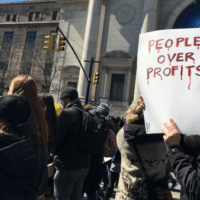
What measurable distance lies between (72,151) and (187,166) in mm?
1783

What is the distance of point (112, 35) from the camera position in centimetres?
2391

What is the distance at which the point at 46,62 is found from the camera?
27516 mm

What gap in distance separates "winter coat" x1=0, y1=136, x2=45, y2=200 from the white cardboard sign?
101 centimetres

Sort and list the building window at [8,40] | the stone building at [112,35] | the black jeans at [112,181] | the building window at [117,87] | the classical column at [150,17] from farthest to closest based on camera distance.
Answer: the building window at [8,40] < the building window at [117,87] < the stone building at [112,35] < the classical column at [150,17] < the black jeans at [112,181]

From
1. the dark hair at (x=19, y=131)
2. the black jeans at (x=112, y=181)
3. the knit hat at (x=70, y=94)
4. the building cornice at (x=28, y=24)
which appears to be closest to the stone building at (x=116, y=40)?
the building cornice at (x=28, y=24)

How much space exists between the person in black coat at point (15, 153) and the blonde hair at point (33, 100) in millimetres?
256

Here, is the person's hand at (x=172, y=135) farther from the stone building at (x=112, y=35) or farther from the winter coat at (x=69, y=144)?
the stone building at (x=112, y=35)

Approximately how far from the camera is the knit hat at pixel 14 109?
5.32 feet

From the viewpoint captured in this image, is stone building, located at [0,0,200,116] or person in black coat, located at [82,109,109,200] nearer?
person in black coat, located at [82,109,109,200]

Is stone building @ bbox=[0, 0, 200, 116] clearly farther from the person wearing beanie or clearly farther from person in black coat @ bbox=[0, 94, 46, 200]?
person in black coat @ bbox=[0, 94, 46, 200]

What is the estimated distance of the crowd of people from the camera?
165 centimetres

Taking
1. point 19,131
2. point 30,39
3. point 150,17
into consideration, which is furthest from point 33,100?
point 30,39

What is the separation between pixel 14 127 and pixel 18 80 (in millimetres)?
655

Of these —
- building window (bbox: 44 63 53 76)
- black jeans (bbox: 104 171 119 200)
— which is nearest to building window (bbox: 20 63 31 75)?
building window (bbox: 44 63 53 76)
